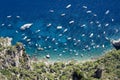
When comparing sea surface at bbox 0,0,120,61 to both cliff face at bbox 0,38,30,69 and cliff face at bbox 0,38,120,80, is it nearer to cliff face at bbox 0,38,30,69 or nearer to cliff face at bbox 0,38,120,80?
cliff face at bbox 0,38,120,80

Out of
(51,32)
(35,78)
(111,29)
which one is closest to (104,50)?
(111,29)

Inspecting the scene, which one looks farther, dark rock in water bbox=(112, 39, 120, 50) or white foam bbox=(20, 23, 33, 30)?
white foam bbox=(20, 23, 33, 30)

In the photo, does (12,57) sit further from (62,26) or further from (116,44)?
(62,26)

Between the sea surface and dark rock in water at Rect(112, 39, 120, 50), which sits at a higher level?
the sea surface

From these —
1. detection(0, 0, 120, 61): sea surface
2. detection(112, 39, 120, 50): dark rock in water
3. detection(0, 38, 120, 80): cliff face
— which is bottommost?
detection(0, 38, 120, 80): cliff face

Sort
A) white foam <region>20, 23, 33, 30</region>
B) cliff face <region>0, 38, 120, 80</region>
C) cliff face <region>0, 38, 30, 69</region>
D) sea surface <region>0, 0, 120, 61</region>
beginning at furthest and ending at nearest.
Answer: white foam <region>20, 23, 33, 30</region> → sea surface <region>0, 0, 120, 61</region> → cliff face <region>0, 38, 30, 69</region> → cliff face <region>0, 38, 120, 80</region>

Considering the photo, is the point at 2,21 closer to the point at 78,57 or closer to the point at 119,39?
the point at 78,57

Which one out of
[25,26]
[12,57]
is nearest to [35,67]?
[12,57]


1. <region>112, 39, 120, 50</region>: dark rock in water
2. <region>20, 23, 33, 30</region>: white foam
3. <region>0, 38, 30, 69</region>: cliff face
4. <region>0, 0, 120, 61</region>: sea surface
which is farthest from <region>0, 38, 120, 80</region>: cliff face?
<region>20, 23, 33, 30</region>: white foam
